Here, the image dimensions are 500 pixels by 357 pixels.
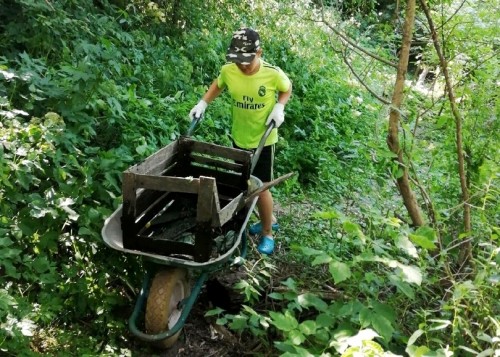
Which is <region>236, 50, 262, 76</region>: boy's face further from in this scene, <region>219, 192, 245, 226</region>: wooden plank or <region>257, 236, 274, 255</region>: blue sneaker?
<region>257, 236, 274, 255</region>: blue sneaker

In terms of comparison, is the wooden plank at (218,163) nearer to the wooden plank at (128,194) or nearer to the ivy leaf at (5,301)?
the wooden plank at (128,194)

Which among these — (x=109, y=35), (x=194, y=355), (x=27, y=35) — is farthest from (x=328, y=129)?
(x=194, y=355)

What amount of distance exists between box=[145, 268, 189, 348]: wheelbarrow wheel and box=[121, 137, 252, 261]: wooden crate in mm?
168

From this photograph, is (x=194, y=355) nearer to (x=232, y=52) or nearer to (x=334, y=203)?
(x=232, y=52)

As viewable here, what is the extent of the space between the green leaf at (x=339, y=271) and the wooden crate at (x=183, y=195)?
0.90 meters

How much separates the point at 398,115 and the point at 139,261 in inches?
84.1

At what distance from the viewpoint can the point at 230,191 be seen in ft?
14.2

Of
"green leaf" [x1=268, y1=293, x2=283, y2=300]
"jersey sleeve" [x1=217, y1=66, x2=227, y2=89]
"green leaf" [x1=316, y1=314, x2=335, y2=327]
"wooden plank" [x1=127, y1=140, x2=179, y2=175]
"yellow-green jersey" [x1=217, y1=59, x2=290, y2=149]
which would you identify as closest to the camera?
"green leaf" [x1=316, y1=314, x2=335, y2=327]

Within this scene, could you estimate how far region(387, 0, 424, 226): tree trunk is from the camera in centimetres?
320

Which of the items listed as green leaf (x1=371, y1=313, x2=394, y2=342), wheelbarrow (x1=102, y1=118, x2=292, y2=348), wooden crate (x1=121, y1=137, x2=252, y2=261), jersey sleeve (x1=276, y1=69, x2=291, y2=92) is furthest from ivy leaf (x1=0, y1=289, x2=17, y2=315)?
jersey sleeve (x1=276, y1=69, x2=291, y2=92)

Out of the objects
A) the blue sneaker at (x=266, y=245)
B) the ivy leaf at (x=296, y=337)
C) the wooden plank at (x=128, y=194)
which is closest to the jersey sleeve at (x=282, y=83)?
the blue sneaker at (x=266, y=245)

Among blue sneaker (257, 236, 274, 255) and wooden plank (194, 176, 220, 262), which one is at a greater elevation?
wooden plank (194, 176, 220, 262)

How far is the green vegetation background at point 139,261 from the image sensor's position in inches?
111

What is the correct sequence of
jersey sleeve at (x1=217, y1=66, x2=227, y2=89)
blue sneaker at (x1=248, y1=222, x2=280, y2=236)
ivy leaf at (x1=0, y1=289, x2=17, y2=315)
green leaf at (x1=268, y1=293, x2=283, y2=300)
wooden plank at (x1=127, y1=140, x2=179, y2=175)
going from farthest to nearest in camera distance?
blue sneaker at (x1=248, y1=222, x2=280, y2=236), jersey sleeve at (x1=217, y1=66, x2=227, y2=89), wooden plank at (x1=127, y1=140, x2=179, y2=175), green leaf at (x1=268, y1=293, x2=283, y2=300), ivy leaf at (x1=0, y1=289, x2=17, y2=315)
